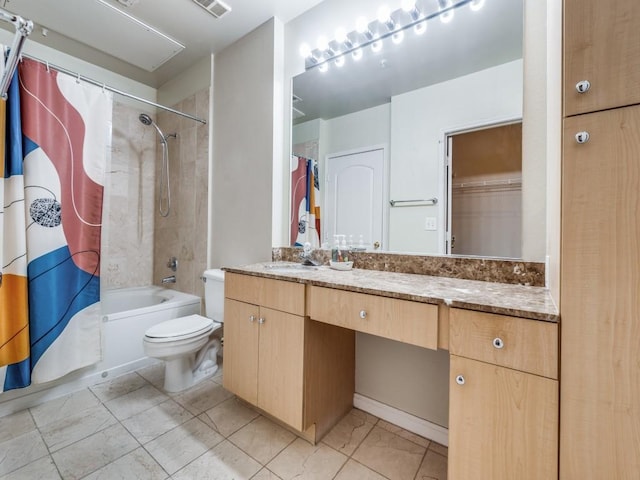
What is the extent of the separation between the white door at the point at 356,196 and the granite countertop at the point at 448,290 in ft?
1.05

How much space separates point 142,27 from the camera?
6.55 feet

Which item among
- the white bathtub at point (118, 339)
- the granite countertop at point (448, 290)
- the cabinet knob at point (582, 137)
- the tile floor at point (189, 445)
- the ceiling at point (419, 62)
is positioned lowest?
the tile floor at point (189, 445)

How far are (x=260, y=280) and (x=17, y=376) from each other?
146 centimetres

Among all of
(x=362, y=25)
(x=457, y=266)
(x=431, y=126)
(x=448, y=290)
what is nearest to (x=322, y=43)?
(x=362, y=25)

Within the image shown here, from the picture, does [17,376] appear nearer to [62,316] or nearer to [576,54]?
[62,316]

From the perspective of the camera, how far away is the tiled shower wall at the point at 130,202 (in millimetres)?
2695

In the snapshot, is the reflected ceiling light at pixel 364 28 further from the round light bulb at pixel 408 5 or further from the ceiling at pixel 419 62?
the round light bulb at pixel 408 5

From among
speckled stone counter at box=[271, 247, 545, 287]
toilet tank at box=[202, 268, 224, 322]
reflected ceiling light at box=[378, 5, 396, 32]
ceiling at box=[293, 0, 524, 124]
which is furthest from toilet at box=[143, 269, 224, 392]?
reflected ceiling light at box=[378, 5, 396, 32]

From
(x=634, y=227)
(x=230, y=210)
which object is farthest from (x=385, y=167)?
(x=230, y=210)

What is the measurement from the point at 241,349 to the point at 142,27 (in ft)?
7.64

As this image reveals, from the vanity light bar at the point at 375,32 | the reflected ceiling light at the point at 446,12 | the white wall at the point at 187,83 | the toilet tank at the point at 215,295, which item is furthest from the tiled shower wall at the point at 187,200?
the reflected ceiling light at the point at 446,12

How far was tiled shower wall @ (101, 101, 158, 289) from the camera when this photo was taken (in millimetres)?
2695

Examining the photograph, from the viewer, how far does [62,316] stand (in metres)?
1.71

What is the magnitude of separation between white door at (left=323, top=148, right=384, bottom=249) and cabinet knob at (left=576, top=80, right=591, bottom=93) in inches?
39.1
